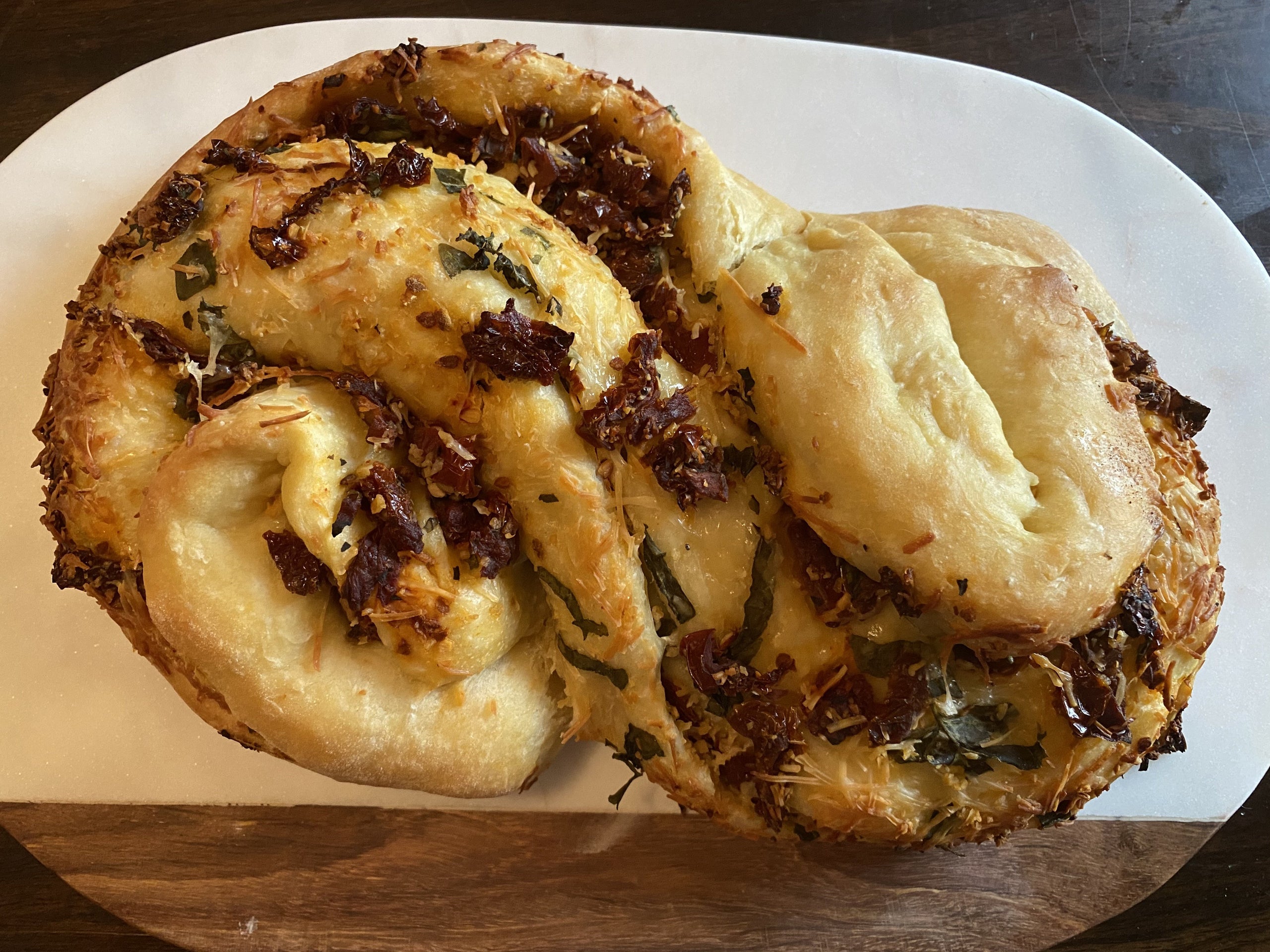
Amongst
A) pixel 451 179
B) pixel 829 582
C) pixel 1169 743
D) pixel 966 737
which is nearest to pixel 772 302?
pixel 829 582

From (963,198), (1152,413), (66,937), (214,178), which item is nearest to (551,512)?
(214,178)

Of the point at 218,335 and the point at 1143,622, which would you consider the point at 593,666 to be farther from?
the point at 1143,622

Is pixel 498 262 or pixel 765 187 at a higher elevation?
pixel 498 262

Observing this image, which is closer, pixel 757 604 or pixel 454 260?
pixel 454 260

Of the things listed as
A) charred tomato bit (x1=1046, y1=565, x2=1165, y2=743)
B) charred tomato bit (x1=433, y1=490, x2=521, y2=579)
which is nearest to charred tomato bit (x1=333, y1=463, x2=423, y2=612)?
charred tomato bit (x1=433, y1=490, x2=521, y2=579)

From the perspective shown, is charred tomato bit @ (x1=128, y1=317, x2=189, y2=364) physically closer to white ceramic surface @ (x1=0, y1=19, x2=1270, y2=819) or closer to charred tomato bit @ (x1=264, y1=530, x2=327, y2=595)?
charred tomato bit @ (x1=264, y1=530, x2=327, y2=595)
